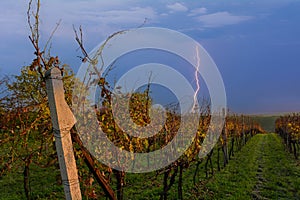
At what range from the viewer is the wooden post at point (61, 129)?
3170 mm

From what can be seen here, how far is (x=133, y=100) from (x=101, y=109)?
2.76ft

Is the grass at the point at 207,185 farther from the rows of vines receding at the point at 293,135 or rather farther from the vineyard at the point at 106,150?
the rows of vines receding at the point at 293,135

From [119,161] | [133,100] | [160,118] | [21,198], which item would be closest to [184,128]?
[160,118]

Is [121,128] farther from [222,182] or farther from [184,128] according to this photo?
[222,182]

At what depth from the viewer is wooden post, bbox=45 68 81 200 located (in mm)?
3170

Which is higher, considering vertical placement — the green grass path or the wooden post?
the wooden post

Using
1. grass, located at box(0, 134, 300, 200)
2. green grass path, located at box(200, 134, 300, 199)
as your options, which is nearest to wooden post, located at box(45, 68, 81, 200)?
grass, located at box(0, 134, 300, 200)

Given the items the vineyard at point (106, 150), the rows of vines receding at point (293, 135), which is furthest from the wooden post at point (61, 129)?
the rows of vines receding at point (293, 135)

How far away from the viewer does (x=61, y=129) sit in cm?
321

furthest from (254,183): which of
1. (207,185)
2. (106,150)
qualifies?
(106,150)

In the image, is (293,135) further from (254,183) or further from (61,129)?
(61,129)

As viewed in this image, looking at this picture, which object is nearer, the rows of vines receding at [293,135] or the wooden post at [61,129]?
the wooden post at [61,129]

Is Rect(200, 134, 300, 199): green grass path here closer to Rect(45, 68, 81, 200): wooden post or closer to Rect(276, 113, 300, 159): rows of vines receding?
Rect(276, 113, 300, 159): rows of vines receding

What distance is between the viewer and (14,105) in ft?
16.2
